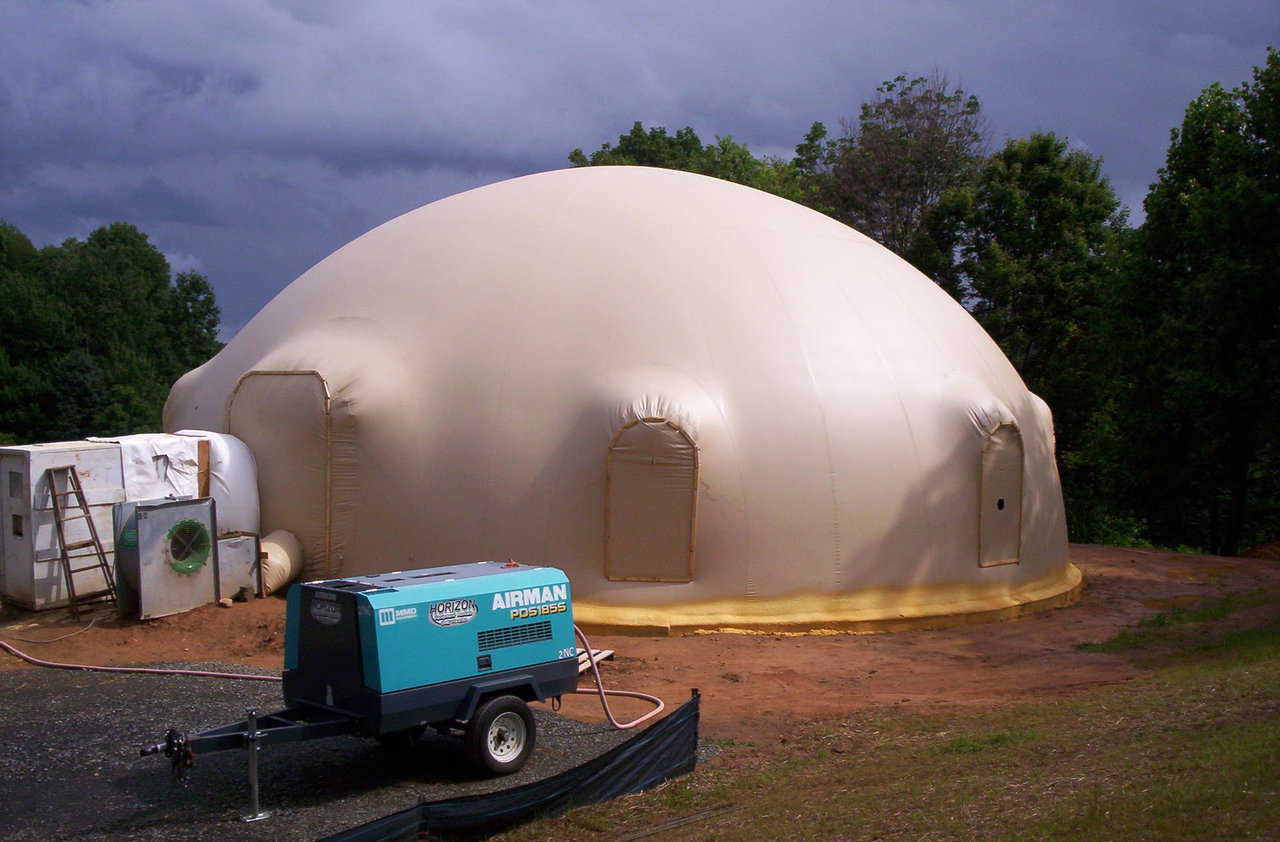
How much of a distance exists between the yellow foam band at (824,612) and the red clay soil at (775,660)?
0.55 ft

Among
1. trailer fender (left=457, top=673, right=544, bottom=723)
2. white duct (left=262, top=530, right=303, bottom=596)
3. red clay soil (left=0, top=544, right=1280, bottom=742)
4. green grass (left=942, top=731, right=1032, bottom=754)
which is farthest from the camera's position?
white duct (left=262, top=530, right=303, bottom=596)

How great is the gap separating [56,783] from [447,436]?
22.3ft

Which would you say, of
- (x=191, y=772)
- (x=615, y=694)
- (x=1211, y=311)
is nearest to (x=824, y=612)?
(x=615, y=694)

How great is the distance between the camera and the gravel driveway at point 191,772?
25.0 ft

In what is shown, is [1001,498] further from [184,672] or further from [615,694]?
[184,672]

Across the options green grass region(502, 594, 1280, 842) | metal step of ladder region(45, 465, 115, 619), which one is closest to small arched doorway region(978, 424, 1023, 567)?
green grass region(502, 594, 1280, 842)

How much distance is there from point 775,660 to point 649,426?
3.28 meters

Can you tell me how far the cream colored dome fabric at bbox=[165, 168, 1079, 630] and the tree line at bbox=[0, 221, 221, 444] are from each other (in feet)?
110

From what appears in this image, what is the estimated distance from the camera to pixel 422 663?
8.04 m

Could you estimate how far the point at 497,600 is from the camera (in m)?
8.52

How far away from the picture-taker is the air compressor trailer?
308 inches

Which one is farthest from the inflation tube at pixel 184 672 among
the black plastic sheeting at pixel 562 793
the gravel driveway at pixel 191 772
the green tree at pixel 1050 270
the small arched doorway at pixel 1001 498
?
the green tree at pixel 1050 270

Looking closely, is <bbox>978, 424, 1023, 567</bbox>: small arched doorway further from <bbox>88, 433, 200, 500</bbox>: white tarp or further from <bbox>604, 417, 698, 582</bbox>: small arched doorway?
<bbox>88, 433, 200, 500</bbox>: white tarp

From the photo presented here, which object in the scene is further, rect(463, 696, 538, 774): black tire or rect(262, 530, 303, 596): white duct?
rect(262, 530, 303, 596): white duct
